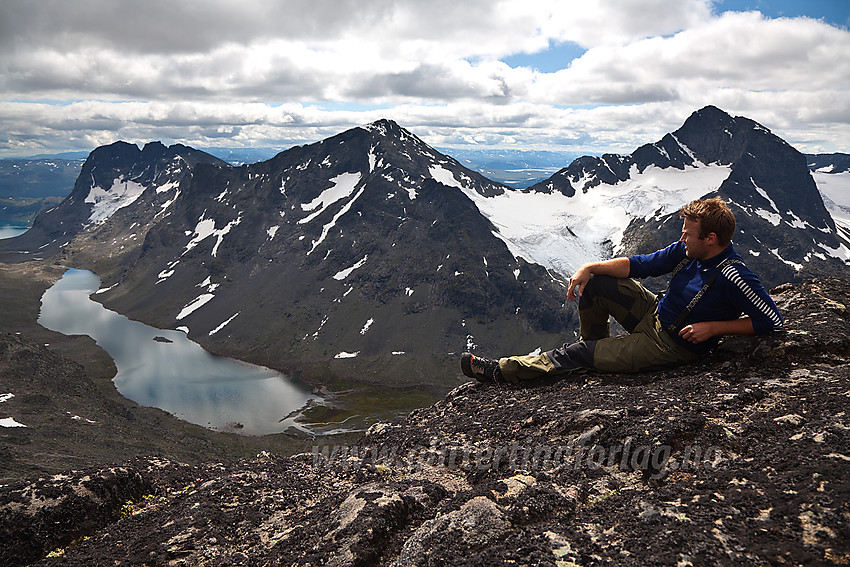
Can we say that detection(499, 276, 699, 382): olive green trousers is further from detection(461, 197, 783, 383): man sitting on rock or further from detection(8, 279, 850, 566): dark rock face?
detection(8, 279, 850, 566): dark rock face

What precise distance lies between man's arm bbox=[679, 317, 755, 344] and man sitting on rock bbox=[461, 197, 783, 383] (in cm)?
2

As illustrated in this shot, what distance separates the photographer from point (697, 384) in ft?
33.7

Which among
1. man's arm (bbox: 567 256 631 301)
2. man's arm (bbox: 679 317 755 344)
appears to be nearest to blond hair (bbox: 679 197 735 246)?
man's arm (bbox: 679 317 755 344)

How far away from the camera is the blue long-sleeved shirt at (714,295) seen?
9.52m

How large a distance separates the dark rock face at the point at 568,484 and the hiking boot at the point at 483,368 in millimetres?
485

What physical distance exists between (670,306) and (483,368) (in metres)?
5.27

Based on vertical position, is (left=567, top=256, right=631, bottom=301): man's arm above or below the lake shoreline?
above

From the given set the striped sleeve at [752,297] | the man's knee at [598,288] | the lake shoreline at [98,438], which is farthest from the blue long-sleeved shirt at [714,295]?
the lake shoreline at [98,438]

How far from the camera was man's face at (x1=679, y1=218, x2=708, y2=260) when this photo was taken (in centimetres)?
979

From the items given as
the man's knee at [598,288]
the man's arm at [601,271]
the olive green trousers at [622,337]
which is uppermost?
the man's arm at [601,271]

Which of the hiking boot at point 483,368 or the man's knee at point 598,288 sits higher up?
the man's knee at point 598,288

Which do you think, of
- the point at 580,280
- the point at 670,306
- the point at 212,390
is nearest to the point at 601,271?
the point at 580,280

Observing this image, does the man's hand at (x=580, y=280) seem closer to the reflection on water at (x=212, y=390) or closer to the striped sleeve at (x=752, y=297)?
the striped sleeve at (x=752, y=297)

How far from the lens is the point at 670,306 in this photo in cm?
1063
